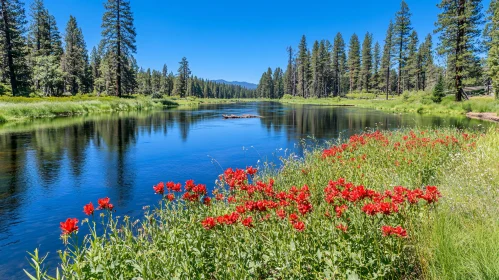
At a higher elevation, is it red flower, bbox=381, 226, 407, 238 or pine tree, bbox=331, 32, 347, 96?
pine tree, bbox=331, 32, 347, 96

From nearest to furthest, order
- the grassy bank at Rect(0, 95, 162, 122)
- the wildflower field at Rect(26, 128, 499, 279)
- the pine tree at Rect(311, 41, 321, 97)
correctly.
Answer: the wildflower field at Rect(26, 128, 499, 279), the grassy bank at Rect(0, 95, 162, 122), the pine tree at Rect(311, 41, 321, 97)

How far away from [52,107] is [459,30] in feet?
142

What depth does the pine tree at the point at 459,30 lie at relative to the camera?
31.8 metres

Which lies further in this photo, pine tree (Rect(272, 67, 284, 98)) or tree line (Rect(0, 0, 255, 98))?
pine tree (Rect(272, 67, 284, 98))

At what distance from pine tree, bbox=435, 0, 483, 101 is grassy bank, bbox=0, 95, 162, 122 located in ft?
131

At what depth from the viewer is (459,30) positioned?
32656mm

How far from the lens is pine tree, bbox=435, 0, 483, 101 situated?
104 feet

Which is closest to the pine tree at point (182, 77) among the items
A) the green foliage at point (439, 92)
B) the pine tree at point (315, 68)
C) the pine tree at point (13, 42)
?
the pine tree at point (315, 68)

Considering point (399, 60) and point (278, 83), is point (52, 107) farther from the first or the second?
point (278, 83)

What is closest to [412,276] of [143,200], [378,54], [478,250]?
[478,250]

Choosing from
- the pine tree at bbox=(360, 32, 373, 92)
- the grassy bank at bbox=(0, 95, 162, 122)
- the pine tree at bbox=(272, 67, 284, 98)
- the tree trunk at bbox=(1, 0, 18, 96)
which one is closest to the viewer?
the grassy bank at bbox=(0, 95, 162, 122)

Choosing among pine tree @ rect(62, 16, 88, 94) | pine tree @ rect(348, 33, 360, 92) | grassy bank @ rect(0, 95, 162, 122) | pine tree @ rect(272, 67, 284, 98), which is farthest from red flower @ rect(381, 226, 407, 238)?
pine tree @ rect(272, 67, 284, 98)

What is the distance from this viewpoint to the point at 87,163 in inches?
479

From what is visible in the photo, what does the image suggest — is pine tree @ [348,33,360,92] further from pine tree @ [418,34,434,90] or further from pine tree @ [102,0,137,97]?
pine tree @ [102,0,137,97]
